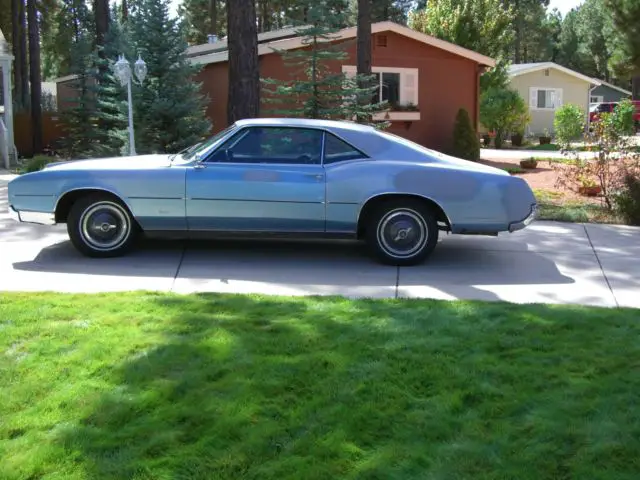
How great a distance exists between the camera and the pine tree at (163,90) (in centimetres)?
1606

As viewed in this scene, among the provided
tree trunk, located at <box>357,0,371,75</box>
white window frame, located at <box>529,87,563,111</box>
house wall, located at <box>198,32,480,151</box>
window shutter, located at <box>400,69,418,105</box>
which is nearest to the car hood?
tree trunk, located at <box>357,0,371,75</box>

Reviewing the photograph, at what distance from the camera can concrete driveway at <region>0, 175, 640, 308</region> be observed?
6.41 m

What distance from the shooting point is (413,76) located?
22484 mm

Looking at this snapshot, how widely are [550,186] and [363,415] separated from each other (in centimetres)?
1207

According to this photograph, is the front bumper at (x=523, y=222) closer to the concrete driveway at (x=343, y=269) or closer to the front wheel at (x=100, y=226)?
the concrete driveway at (x=343, y=269)

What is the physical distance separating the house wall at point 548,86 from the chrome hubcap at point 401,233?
3403cm

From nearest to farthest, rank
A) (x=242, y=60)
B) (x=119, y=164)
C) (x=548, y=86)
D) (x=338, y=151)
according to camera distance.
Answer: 1. (x=338, y=151)
2. (x=119, y=164)
3. (x=242, y=60)
4. (x=548, y=86)

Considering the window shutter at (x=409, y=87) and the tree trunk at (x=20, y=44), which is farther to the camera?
the tree trunk at (x=20, y=44)

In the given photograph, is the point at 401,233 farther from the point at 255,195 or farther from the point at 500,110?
the point at 500,110

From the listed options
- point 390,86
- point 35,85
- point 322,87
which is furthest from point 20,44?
point 322,87

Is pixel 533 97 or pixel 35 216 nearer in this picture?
pixel 35 216

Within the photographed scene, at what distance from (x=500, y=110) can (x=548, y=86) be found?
1272cm

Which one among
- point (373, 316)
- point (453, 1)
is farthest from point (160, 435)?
point (453, 1)

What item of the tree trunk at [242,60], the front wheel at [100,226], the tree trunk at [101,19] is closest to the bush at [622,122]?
the tree trunk at [242,60]
